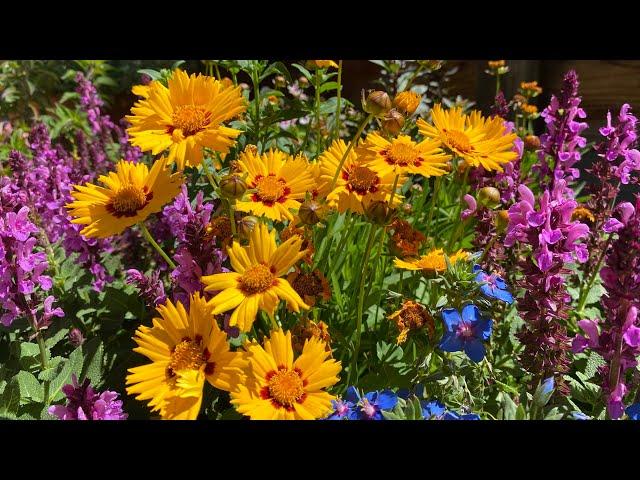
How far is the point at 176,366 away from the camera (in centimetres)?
102

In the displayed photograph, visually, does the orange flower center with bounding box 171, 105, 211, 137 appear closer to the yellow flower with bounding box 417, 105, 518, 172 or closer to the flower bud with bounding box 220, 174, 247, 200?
the flower bud with bounding box 220, 174, 247, 200

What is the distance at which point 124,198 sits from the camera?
1.15 metres

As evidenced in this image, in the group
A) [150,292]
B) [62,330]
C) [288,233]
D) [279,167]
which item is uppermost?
[279,167]

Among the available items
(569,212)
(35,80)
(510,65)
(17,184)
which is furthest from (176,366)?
(35,80)

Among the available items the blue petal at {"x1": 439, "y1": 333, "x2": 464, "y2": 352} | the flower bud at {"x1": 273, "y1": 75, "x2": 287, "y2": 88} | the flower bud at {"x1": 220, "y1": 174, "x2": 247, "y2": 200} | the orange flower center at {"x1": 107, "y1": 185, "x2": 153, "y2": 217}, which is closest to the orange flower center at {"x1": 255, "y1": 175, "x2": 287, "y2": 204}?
the flower bud at {"x1": 220, "y1": 174, "x2": 247, "y2": 200}

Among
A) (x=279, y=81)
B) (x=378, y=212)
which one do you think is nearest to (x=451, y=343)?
(x=378, y=212)

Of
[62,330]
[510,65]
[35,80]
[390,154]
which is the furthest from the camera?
[35,80]

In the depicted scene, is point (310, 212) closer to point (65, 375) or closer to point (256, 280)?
point (256, 280)

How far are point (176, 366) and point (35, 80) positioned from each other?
15.8ft

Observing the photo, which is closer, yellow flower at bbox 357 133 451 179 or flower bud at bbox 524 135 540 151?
yellow flower at bbox 357 133 451 179

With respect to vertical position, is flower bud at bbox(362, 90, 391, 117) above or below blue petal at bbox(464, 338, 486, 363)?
above

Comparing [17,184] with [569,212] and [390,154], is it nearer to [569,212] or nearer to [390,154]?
[390,154]

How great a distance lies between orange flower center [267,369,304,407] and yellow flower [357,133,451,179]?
1.35ft

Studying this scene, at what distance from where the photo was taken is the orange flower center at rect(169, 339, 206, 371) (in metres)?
1.01
